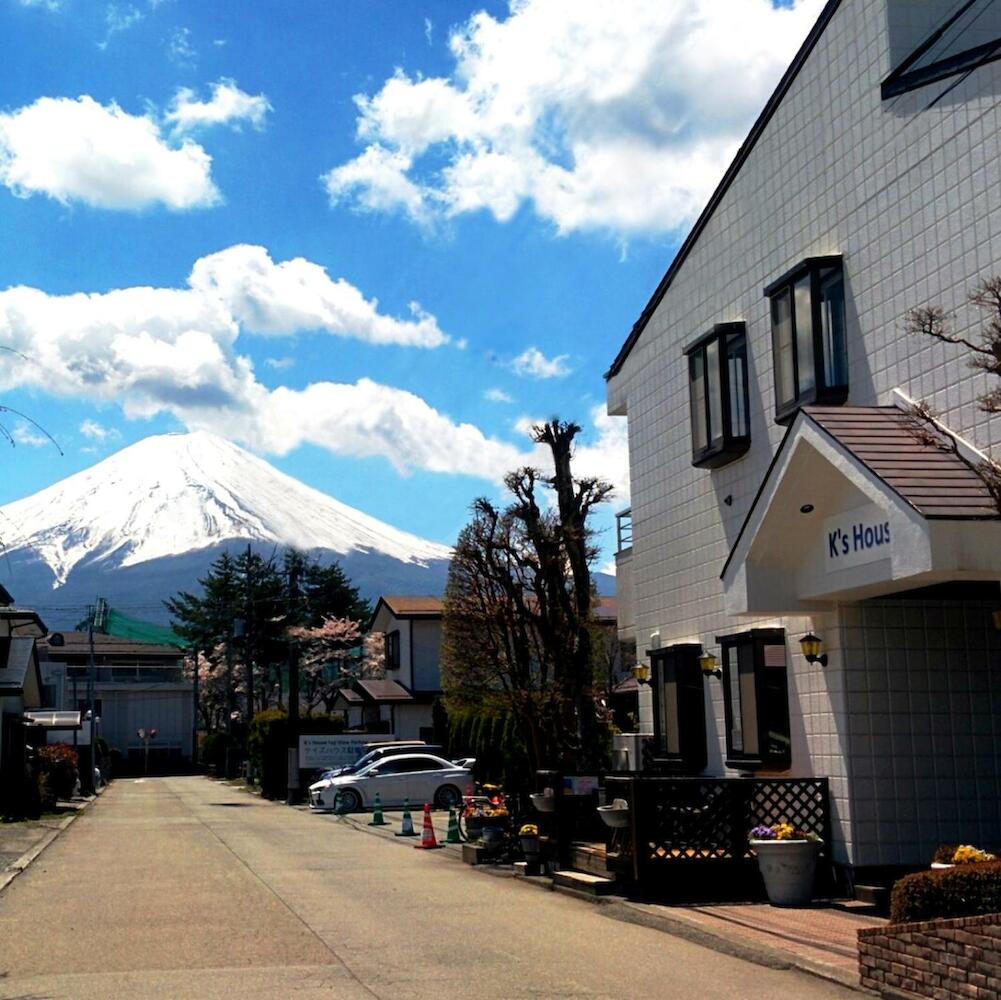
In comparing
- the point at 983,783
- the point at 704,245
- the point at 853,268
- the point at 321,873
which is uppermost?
the point at 704,245

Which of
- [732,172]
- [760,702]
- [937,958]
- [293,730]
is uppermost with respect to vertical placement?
[732,172]

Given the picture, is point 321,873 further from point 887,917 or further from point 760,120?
point 760,120

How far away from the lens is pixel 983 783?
46.8 ft

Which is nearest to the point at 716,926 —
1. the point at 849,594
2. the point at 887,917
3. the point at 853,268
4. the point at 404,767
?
the point at 887,917

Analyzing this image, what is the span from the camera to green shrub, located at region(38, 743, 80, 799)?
41.5m

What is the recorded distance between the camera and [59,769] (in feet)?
143

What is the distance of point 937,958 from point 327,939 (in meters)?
5.81

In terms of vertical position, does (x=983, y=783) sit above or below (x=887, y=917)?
above

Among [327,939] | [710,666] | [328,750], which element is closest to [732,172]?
[710,666]

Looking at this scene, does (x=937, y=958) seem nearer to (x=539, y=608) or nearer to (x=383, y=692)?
(x=539, y=608)

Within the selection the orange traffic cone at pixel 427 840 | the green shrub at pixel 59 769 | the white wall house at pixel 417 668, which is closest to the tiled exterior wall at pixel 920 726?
the orange traffic cone at pixel 427 840

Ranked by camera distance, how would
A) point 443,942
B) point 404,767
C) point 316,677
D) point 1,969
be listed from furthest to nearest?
point 316,677, point 404,767, point 443,942, point 1,969

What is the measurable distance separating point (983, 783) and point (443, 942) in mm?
5866

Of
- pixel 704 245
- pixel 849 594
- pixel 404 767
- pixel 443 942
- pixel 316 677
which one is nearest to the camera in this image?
pixel 443 942
